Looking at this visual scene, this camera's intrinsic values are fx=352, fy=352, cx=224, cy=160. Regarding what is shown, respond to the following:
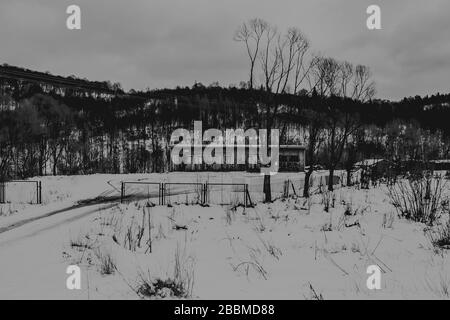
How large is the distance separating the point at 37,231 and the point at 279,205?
10.3 m

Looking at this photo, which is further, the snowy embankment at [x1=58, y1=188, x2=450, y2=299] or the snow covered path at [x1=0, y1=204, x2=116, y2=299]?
the snowy embankment at [x1=58, y1=188, x2=450, y2=299]

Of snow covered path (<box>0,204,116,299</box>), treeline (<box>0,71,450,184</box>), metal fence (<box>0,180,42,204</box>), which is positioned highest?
treeline (<box>0,71,450,184</box>)

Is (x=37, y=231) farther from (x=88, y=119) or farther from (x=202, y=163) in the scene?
(x=88, y=119)

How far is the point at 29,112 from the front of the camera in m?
57.3

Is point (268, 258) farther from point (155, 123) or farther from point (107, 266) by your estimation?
point (155, 123)

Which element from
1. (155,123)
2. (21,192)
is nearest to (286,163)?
(21,192)

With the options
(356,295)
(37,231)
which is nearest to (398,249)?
(356,295)

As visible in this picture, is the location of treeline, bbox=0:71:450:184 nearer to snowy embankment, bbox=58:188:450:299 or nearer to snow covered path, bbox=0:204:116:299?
snowy embankment, bbox=58:188:450:299

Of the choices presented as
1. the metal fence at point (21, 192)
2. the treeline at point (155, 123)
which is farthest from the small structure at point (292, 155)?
the metal fence at point (21, 192)

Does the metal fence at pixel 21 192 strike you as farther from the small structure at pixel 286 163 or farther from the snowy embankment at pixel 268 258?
the small structure at pixel 286 163

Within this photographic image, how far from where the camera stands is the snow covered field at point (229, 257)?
5.59 m

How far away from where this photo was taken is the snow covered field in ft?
18.3

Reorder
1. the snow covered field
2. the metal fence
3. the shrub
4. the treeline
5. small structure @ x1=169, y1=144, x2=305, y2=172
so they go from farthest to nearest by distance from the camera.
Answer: small structure @ x1=169, y1=144, x2=305, y2=172
the treeline
the metal fence
the shrub
the snow covered field

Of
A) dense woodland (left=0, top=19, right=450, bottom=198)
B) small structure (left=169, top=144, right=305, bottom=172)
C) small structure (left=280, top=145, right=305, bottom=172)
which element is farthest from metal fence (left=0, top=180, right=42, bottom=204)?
small structure (left=280, top=145, right=305, bottom=172)
